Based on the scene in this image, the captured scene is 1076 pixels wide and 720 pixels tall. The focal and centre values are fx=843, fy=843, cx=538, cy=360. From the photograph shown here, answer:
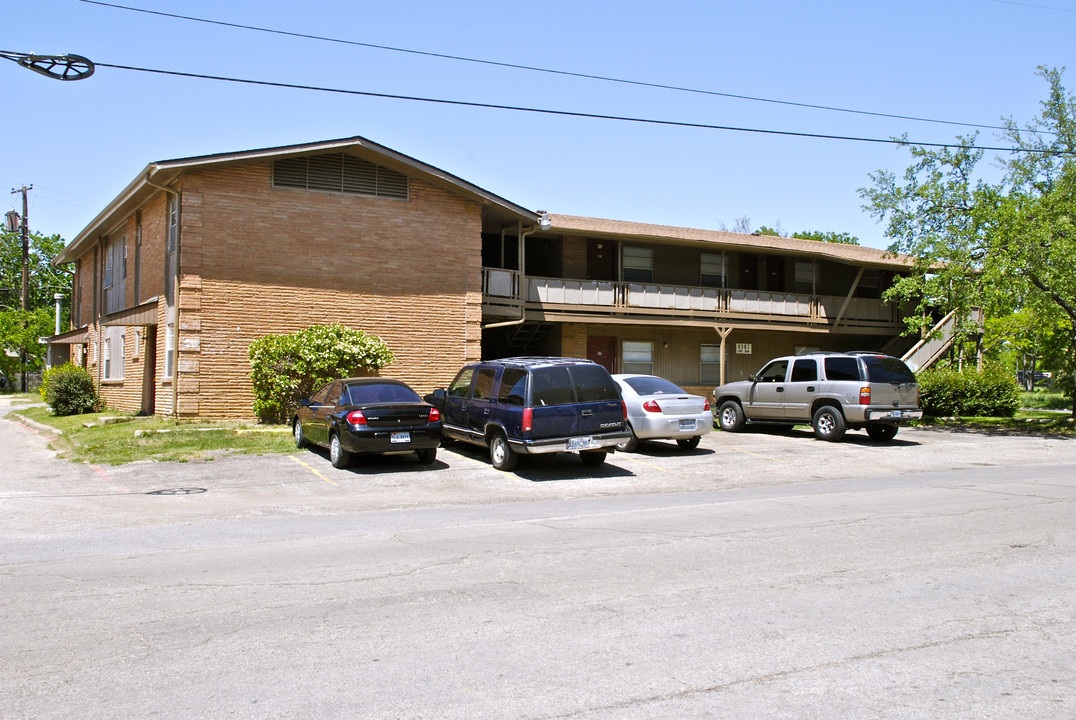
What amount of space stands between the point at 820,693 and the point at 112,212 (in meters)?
25.4

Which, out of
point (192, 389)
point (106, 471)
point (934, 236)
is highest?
point (934, 236)

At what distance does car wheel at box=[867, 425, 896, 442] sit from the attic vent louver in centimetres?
1276

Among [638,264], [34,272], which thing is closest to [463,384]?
[638,264]

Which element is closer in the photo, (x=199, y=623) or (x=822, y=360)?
(x=199, y=623)

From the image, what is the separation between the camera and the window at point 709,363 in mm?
30141

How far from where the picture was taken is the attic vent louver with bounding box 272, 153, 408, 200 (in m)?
20.6

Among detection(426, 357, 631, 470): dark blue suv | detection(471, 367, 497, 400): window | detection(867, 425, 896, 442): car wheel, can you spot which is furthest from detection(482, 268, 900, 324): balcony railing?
detection(426, 357, 631, 470): dark blue suv

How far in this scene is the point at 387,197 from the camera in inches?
852

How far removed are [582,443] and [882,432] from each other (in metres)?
8.99

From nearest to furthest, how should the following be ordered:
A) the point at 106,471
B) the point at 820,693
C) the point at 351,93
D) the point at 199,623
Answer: the point at 820,693
the point at 199,623
the point at 106,471
the point at 351,93

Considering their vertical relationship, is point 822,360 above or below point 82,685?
above

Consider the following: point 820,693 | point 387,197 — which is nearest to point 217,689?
point 820,693

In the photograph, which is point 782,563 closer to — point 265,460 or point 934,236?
point 265,460

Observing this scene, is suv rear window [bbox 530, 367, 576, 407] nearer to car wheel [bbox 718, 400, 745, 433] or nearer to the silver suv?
the silver suv
